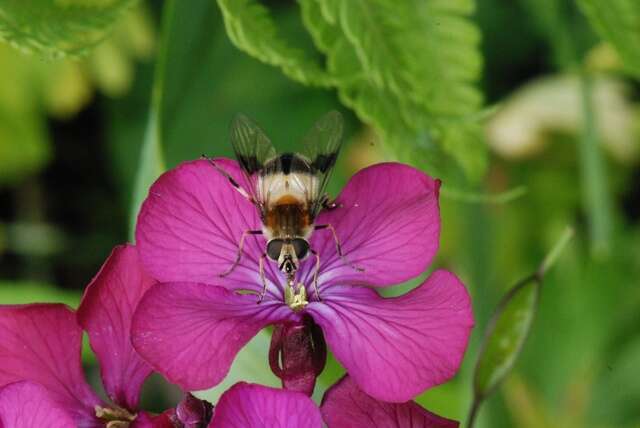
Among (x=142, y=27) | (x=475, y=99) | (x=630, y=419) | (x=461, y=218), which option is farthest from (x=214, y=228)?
(x=630, y=419)

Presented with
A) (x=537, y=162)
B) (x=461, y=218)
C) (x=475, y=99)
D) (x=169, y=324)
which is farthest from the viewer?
(x=537, y=162)

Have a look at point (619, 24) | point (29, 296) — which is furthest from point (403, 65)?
point (29, 296)

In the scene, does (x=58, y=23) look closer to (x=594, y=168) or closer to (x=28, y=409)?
(x=28, y=409)

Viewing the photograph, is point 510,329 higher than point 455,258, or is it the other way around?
point 510,329

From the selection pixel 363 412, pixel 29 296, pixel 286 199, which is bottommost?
pixel 29 296

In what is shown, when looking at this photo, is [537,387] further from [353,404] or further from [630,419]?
[353,404]
